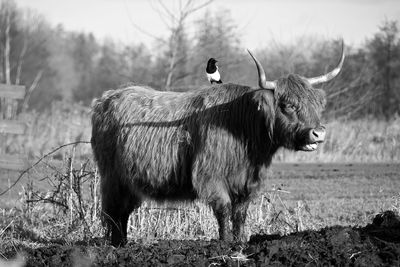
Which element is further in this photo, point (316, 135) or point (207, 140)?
point (207, 140)

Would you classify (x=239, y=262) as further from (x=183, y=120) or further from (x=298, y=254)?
(x=183, y=120)

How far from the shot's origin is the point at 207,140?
730cm

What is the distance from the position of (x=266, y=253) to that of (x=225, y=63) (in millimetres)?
15178

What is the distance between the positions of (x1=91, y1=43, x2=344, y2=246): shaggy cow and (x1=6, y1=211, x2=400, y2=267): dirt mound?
1155 millimetres

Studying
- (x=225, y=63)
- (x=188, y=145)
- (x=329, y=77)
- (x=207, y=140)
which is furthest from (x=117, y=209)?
(x=225, y=63)

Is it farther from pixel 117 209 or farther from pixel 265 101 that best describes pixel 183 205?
pixel 265 101

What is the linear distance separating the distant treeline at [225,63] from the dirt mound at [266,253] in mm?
9093

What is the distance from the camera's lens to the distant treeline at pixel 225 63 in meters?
20.8

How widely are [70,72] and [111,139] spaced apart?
7921cm

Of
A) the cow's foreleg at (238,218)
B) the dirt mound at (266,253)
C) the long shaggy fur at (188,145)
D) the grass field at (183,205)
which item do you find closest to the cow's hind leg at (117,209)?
the long shaggy fur at (188,145)

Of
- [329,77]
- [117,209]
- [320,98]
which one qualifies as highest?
[329,77]

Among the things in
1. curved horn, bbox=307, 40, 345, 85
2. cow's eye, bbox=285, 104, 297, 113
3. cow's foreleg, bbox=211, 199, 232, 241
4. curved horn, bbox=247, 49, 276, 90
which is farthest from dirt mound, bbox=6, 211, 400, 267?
curved horn, bbox=307, 40, 345, 85

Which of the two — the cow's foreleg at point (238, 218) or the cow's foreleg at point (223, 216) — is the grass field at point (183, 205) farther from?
the cow's foreleg at point (223, 216)

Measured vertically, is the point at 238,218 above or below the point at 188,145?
below
